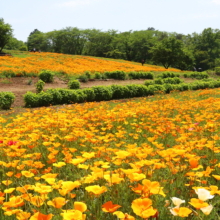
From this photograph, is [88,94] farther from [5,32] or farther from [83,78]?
[5,32]

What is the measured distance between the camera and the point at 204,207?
1.14 m

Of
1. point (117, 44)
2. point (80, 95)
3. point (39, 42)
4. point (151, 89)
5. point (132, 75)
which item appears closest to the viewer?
point (80, 95)

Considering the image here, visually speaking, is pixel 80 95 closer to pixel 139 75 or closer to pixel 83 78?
pixel 83 78

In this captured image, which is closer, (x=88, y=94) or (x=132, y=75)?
(x=88, y=94)

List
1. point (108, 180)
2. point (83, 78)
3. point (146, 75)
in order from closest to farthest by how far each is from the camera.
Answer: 1. point (108, 180)
2. point (83, 78)
3. point (146, 75)

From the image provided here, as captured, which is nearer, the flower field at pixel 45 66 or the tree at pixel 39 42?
the flower field at pixel 45 66

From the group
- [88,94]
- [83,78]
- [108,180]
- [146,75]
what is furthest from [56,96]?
[146,75]

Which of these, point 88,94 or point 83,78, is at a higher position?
point 83,78

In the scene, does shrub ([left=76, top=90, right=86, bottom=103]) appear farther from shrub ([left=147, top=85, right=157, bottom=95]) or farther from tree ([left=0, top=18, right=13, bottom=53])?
tree ([left=0, top=18, right=13, bottom=53])

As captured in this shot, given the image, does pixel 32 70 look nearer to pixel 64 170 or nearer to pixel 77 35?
pixel 64 170

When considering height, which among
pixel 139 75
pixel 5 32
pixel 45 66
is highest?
pixel 5 32

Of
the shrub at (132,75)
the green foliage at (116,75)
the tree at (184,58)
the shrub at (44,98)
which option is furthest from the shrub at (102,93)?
the tree at (184,58)

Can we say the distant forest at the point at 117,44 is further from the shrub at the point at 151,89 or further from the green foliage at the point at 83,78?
the shrub at the point at 151,89

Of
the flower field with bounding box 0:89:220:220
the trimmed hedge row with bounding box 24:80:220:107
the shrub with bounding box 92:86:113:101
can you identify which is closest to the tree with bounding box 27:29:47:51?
the trimmed hedge row with bounding box 24:80:220:107
